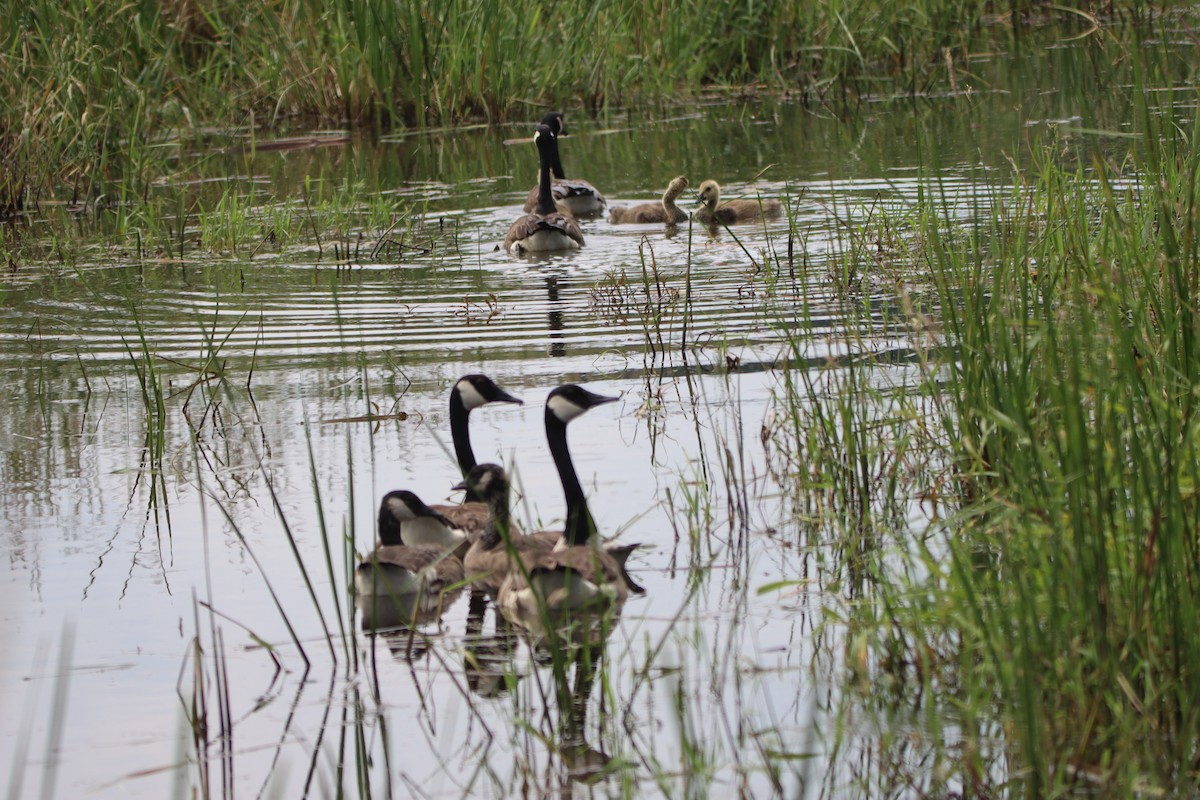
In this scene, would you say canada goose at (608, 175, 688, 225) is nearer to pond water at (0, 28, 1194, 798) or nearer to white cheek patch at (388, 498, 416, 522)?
pond water at (0, 28, 1194, 798)

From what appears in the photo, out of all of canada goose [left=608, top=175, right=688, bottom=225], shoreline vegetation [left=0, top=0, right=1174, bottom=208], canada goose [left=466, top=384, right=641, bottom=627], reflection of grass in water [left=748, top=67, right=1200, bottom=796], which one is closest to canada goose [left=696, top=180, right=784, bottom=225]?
canada goose [left=608, top=175, right=688, bottom=225]

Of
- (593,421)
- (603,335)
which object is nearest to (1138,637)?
(593,421)

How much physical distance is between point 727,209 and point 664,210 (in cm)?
45

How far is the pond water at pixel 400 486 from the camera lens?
413cm

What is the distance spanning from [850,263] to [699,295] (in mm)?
803

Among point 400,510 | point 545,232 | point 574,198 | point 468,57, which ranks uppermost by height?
point 468,57

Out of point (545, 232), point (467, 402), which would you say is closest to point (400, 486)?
point (467, 402)

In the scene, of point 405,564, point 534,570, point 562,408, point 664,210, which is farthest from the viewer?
point 664,210

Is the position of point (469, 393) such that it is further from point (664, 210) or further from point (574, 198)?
point (574, 198)

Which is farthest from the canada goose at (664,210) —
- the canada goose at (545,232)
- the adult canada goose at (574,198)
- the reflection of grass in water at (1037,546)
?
the reflection of grass in water at (1037,546)

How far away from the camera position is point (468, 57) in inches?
639

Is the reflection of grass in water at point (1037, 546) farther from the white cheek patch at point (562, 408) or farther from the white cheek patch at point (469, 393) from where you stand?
the white cheek patch at point (469, 393)

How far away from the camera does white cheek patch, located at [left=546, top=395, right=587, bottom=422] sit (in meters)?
5.80

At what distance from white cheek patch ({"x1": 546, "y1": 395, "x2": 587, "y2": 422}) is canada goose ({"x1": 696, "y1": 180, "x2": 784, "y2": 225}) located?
5.95 m
